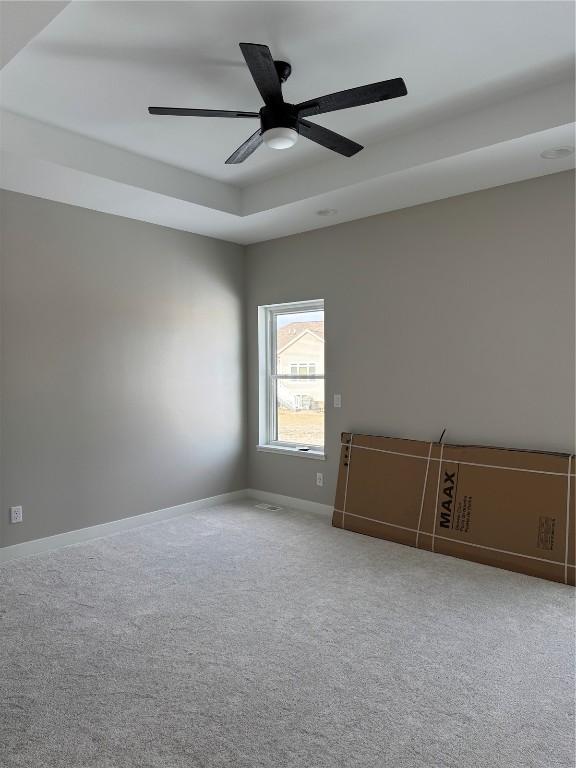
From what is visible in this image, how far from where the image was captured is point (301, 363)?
5305 millimetres

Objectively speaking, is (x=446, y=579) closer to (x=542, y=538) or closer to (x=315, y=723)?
(x=542, y=538)

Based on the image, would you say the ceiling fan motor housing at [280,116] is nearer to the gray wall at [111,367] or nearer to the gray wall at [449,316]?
the gray wall at [449,316]

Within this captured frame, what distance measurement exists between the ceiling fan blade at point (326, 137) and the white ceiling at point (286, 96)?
336 mm

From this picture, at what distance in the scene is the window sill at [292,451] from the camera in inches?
196

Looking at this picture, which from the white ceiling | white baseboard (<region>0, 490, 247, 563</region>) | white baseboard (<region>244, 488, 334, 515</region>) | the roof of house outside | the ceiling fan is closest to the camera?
the ceiling fan

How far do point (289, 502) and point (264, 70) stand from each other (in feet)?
12.5

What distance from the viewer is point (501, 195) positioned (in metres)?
3.83

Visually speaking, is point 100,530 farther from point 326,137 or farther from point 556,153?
point 556,153

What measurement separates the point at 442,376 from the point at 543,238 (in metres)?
1.18

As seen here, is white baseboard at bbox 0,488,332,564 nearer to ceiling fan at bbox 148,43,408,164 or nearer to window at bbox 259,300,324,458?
window at bbox 259,300,324,458

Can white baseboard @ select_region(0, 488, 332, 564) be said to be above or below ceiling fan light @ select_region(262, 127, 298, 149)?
below

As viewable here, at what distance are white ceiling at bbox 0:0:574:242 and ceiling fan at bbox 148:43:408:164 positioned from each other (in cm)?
25

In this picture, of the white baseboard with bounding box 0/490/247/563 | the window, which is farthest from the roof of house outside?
the white baseboard with bounding box 0/490/247/563

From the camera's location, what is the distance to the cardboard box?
3.43 meters
